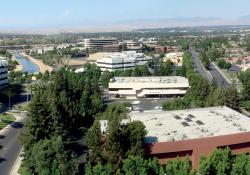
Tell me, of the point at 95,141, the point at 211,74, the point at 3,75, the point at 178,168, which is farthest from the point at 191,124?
the point at 211,74

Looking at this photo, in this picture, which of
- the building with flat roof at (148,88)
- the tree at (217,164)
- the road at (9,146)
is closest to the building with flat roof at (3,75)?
the road at (9,146)

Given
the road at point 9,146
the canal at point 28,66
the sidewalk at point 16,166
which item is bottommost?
the sidewalk at point 16,166

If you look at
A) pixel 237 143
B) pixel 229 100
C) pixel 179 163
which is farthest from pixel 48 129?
pixel 229 100

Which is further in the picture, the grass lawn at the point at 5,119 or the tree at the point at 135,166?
the grass lawn at the point at 5,119

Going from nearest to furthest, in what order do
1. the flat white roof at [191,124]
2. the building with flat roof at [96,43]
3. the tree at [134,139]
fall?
the tree at [134,139]
the flat white roof at [191,124]
the building with flat roof at [96,43]

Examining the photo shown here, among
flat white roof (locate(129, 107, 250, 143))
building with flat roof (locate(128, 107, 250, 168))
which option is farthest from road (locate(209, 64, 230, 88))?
building with flat roof (locate(128, 107, 250, 168))

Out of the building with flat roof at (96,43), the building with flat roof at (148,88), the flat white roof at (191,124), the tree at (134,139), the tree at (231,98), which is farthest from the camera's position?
the building with flat roof at (96,43)

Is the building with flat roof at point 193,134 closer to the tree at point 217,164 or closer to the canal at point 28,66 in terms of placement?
the tree at point 217,164

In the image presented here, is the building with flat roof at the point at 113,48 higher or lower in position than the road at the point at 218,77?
higher

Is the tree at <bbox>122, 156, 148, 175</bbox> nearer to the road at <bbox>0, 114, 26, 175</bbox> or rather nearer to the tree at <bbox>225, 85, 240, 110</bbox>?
the road at <bbox>0, 114, 26, 175</bbox>
